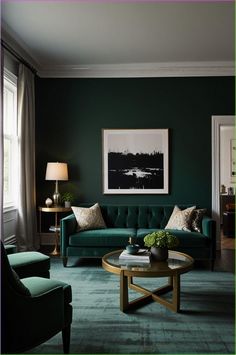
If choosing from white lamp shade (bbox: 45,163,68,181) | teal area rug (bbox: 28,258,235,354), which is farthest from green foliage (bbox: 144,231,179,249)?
white lamp shade (bbox: 45,163,68,181)

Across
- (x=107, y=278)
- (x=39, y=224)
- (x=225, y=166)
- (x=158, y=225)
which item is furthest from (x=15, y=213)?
(x=225, y=166)

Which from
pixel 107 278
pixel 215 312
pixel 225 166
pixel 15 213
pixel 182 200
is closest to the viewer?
pixel 215 312

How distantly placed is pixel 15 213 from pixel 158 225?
2168 mm

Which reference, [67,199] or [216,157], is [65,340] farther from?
[216,157]

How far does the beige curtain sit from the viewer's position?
4844mm

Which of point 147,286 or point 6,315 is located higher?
point 6,315

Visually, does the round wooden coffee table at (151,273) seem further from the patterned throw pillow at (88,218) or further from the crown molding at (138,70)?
the crown molding at (138,70)

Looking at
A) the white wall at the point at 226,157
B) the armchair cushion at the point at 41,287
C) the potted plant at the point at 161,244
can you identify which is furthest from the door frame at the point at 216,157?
the white wall at the point at 226,157

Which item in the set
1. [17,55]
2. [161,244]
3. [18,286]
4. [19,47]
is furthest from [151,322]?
[19,47]

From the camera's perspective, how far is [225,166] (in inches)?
361

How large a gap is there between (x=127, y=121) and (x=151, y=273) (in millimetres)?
3306

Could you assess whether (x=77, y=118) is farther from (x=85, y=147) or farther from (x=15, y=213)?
(x=15, y=213)

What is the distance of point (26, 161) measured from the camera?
5.00 metres

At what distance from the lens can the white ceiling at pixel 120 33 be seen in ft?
11.8
